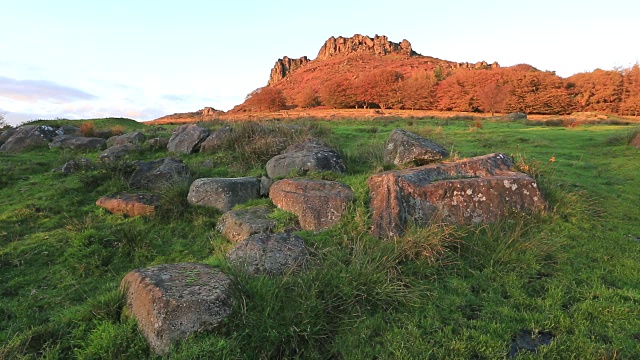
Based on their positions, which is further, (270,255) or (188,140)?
(188,140)

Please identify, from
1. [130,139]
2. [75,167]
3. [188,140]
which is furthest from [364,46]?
[75,167]

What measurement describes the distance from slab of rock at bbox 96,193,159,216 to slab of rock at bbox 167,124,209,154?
18.5ft

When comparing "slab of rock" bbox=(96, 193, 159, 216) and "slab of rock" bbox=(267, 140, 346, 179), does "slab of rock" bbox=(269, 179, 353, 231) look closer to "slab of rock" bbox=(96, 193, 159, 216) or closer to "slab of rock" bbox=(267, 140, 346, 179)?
"slab of rock" bbox=(267, 140, 346, 179)

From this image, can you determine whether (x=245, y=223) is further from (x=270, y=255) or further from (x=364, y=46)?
(x=364, y=46)

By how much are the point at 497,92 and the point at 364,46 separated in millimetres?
148044

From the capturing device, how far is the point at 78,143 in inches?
693

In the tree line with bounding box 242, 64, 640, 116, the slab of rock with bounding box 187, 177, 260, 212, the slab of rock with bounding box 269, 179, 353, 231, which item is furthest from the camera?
the tree line with bounding box 242, 64, 640, 116

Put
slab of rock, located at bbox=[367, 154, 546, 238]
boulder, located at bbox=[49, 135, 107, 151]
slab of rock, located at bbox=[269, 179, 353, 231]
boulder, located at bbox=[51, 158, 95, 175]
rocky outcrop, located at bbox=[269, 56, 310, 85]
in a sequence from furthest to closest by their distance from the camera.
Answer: rocky outcrop, located at bbox=[269, 56, 310, 85] < boulder, located at bbox=[49, 135, 107, 151] < boulder, located at bbox=[51, 158, 95, 175] < slab of rock, located at bbox=[269, 179, 353, 231] < slab of rock, located at bbox=[367, 154, 546, 238]

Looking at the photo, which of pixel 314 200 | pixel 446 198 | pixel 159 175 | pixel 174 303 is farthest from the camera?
pixel 159 175

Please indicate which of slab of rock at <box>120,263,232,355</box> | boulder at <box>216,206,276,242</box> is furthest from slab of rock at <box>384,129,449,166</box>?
slab of rock at <box>120,263,232,355</box>

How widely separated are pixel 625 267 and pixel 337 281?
4583 millimetres

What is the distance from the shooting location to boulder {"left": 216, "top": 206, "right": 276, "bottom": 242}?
7250mm

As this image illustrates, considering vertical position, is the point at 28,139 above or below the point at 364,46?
below

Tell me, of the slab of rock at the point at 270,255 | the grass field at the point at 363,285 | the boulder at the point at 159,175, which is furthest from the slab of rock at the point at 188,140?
the slab of rock at the point at 270,255
